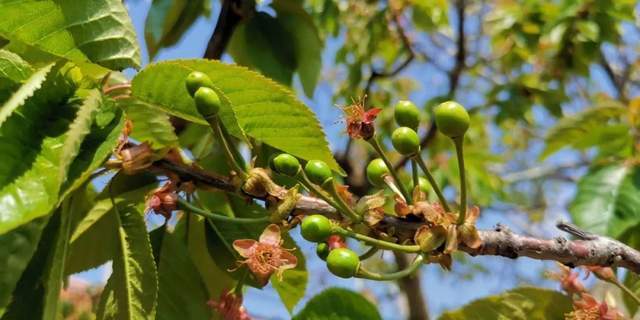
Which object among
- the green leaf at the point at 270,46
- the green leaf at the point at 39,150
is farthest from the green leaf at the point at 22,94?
the green leaf at the point at 270,46

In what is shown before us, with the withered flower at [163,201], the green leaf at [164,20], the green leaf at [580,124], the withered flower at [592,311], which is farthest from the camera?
the green leaf at [580,124]

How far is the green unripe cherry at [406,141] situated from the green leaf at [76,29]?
0.32 meters

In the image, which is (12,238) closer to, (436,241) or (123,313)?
(123,313)

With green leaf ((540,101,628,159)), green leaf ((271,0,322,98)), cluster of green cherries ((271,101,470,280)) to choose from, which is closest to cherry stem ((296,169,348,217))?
cluster of green cherries ((271,101,470,280))

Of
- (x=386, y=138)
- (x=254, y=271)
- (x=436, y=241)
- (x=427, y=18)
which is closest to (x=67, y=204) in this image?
(x=254, y=271)

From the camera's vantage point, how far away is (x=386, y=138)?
335cm

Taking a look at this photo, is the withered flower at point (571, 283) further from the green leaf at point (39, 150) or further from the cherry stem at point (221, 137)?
the green leaf at point (39, 150)

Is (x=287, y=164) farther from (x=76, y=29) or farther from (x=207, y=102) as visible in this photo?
A: (x=76, y=29)

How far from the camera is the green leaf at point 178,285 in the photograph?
0.95 metres

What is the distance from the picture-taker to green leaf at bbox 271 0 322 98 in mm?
1506

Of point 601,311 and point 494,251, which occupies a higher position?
point 494,251

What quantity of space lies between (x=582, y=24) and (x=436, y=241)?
1.96 metres

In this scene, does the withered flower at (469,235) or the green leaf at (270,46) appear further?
the green leaf at (270,46)

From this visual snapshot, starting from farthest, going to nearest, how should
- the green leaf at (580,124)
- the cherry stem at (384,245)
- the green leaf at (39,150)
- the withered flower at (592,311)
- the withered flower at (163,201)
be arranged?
the green leaf at (580,124) → the withered flower at (592,311) → the withered flower at (163,201) → the cherry stem at (384,245) → the green leaf at (39,150)
